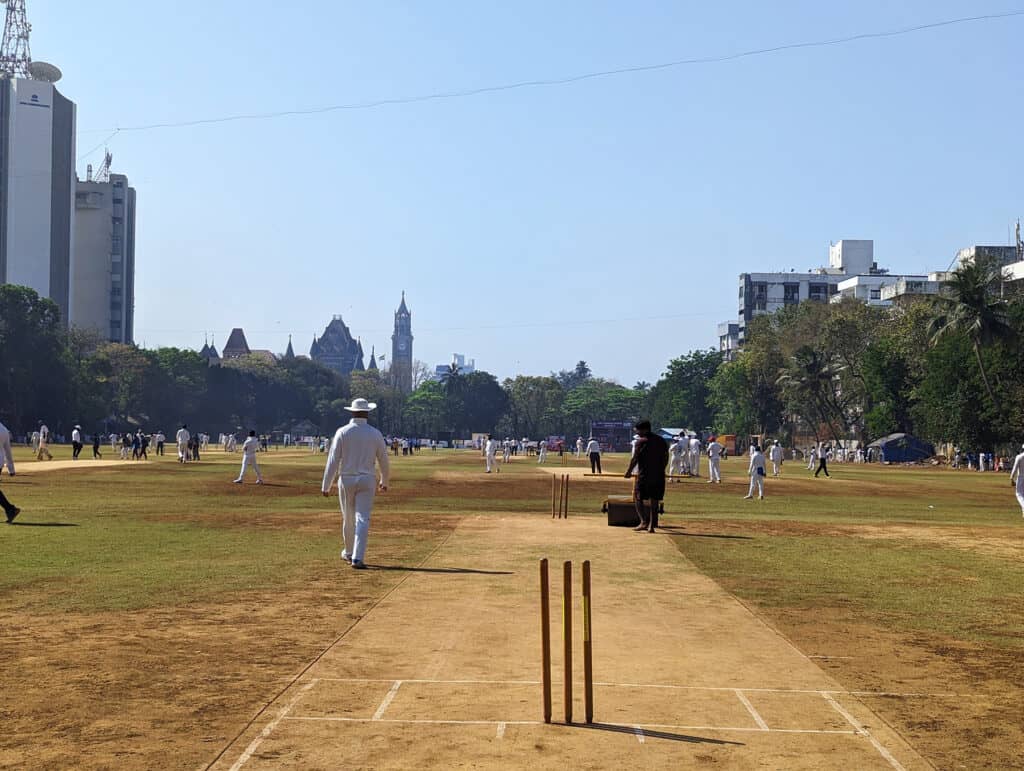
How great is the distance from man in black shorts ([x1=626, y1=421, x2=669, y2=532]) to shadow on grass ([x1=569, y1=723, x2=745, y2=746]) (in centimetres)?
1348

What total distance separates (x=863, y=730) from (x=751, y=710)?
2.51 ft

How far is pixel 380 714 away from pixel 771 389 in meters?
126

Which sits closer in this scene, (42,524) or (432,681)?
(432,681)

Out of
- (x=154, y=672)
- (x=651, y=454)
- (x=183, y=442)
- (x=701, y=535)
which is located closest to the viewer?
(x=154, y=672)

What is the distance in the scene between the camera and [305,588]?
13.9m

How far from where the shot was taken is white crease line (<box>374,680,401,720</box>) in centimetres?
777

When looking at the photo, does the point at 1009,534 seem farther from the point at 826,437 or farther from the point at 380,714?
the point at 826,437

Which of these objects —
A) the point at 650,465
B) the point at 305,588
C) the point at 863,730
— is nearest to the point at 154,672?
the point at 305,588

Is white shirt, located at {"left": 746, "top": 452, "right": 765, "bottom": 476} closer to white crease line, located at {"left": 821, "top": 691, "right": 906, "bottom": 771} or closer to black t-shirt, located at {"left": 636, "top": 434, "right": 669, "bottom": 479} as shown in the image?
black t-shirt, located at {"left": 636, "top": 434, "right": 669, "bottom": 479}

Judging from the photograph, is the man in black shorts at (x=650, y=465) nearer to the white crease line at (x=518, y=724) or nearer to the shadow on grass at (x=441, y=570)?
the shadow on grass at (x=441, y=570)

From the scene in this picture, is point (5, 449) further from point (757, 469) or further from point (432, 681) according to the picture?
point (757, 469)

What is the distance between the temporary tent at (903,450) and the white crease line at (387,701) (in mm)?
96433

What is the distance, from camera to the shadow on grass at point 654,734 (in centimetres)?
726

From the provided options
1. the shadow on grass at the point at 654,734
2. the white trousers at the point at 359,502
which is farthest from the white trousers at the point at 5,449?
the shadow on grass at the point at 654,734
